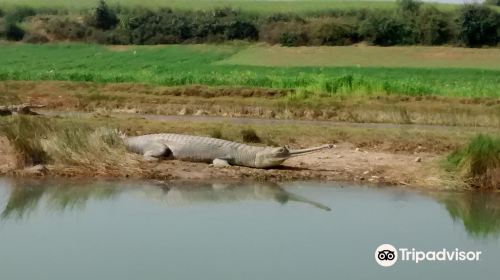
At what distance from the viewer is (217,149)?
14.7 m

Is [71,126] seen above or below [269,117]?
above

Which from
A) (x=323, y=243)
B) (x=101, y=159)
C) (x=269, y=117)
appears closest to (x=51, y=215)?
(x=101, y=159)

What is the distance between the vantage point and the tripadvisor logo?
30.4 feet

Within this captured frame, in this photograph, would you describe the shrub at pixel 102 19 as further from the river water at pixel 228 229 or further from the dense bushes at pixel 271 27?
the river water at pixel 228 229

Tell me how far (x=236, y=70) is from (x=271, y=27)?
2093 cm

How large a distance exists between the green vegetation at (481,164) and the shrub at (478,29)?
44791 millimetres

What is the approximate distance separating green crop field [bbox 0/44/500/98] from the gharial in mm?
12054

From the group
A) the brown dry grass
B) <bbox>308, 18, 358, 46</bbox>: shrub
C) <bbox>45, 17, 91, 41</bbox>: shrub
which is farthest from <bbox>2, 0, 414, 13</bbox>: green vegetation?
the brown dry grass

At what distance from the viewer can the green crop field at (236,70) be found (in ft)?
93.0

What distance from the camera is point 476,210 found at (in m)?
12.3

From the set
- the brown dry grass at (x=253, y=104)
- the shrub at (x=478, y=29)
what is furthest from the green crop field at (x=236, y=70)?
the shrub at (x=478, y=29)

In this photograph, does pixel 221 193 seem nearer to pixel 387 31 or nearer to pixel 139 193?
pixel 139 193

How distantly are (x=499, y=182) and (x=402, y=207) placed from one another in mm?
2085

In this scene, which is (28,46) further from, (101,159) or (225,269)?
(225,269)
